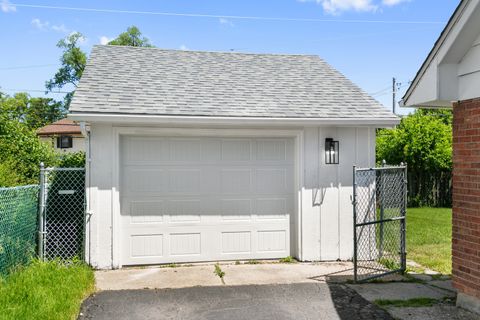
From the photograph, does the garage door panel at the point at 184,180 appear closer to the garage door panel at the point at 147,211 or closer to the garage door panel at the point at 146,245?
the garage door panel at the point at 147,211

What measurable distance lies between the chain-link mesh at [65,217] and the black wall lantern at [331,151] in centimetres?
416

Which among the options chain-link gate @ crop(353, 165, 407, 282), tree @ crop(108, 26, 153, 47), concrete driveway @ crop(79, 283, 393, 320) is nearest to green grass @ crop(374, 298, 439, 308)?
concrete driveway @ crop(79, 283, 393, 320)

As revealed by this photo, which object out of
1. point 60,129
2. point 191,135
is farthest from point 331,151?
point 60,129

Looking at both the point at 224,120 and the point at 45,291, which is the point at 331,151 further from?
the point at 45,291

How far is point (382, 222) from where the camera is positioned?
23.0ft

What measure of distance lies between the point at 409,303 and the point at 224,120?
12.7ft

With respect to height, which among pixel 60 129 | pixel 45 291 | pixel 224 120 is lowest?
pixel 45 291

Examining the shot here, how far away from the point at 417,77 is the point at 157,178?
440 centimetres

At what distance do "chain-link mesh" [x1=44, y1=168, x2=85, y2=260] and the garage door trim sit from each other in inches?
21.2

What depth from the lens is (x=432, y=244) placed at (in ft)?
Result: 30.5

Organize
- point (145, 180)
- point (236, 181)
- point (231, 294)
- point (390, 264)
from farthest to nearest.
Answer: point (236, 181) → point (145, 180) → point (390, 264) → point (231, 294)

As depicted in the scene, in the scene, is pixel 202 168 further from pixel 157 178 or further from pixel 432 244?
pixel 432 244

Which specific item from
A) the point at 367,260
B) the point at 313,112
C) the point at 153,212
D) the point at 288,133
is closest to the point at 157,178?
the point at 153,212

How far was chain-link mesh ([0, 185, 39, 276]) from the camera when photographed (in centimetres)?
570
